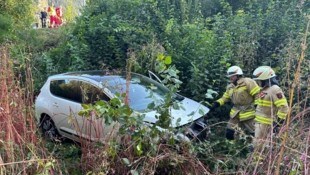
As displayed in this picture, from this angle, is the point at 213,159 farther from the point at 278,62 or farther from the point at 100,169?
the point at 278,62

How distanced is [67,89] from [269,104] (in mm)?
3693

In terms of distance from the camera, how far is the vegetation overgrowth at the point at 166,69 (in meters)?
3.55

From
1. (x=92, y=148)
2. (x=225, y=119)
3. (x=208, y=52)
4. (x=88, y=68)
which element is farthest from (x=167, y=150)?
(x=88, y=68)

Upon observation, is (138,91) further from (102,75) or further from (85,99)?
(85,99)

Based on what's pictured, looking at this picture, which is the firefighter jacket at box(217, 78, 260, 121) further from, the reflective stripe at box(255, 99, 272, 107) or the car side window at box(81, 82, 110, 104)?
the car side window at box(81, 82, 110, 104)

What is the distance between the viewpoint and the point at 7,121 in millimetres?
3654

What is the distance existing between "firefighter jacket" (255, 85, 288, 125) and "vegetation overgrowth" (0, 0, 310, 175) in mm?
204

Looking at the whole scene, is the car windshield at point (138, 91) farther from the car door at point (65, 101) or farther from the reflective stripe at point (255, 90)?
the reflective stripe at point (255, 90)

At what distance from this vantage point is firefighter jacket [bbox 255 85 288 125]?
5.23m

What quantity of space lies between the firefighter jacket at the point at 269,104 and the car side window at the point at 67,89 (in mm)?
3109

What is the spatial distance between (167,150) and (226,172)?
2.40 feet

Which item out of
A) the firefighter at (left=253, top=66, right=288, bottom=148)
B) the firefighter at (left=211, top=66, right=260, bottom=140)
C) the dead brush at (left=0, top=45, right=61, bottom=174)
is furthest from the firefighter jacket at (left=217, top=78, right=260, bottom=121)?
the dead brush at (left=0, top=45, right=61, bottom=174)

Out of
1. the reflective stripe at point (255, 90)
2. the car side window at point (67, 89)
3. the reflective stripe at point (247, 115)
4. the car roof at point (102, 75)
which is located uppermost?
the car roof at point (102, 75)

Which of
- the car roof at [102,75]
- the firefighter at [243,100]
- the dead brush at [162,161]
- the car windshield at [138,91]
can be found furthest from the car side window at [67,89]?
the firefighter at [243,100]
